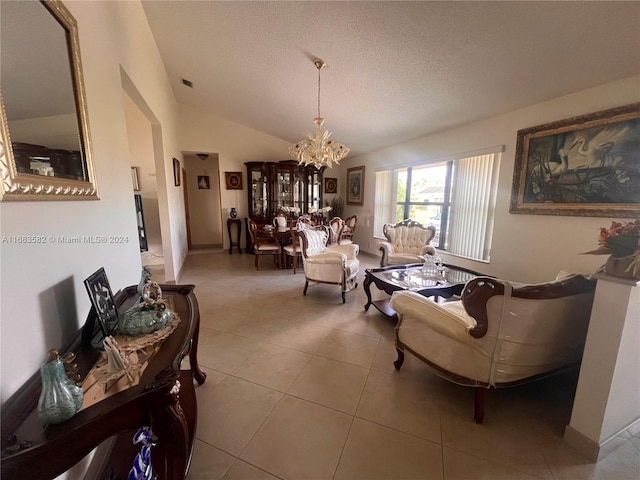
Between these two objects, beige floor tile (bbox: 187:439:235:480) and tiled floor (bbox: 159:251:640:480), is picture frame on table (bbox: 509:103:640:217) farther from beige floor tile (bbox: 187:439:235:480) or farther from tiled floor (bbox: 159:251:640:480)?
beige floor tile (bbox: 187:439:235:480)

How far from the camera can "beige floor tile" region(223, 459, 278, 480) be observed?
3.96 ft

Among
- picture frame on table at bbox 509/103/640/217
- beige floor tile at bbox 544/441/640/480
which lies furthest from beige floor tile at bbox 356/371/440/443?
picture frame on table at bbox 509/103/640/217

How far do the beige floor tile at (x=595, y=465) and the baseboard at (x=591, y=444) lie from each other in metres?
0.02

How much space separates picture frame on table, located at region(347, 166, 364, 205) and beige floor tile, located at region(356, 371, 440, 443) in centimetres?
489

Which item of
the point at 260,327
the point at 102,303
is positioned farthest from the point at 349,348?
the point at 102,303

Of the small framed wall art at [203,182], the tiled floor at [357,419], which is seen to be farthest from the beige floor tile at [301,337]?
the small framed wall art at [203,182]

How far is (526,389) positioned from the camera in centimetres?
179

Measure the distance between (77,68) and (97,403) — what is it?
1.47 metres

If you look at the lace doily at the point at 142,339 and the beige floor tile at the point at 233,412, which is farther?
the beige floor tile at the point at 233,412

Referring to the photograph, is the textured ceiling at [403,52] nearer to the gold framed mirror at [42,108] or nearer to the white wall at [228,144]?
the white wall at [228,144]

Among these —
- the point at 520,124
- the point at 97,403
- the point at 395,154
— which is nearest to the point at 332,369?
the point at 97,403

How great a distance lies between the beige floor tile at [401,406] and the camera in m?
1.48

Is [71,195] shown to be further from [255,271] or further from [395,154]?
[395,154]

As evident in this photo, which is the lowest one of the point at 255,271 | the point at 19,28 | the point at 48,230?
the point at 255,271
